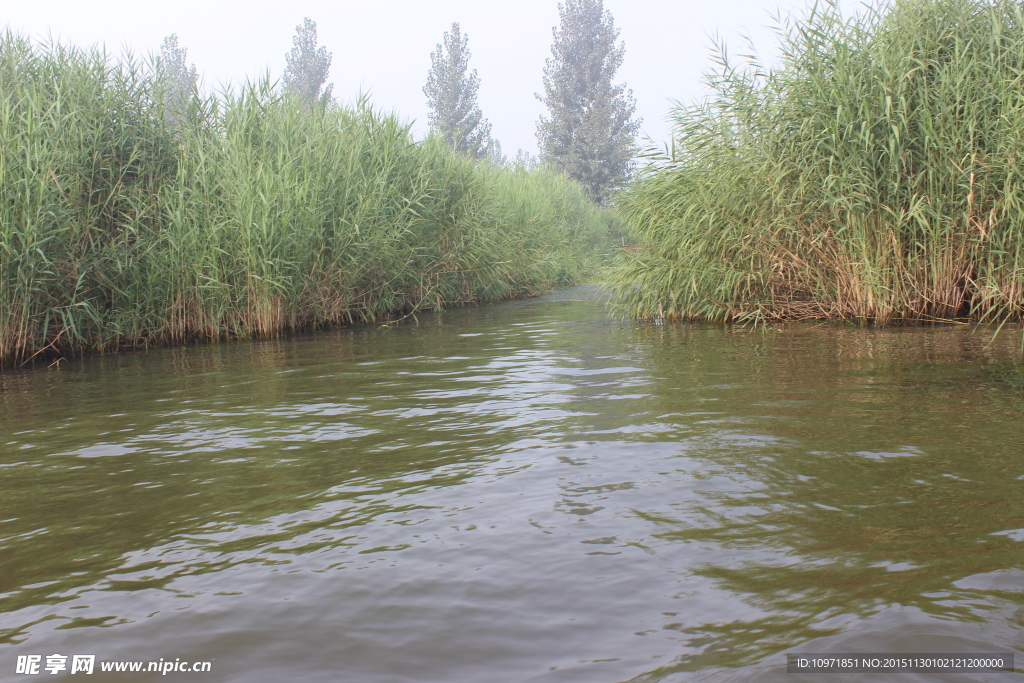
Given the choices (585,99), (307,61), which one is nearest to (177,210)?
(585,99)

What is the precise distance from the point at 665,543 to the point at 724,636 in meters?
0.58

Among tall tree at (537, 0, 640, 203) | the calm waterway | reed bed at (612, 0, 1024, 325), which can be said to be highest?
tall tree at (537, 0, 640, 203)

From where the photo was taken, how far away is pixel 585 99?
132 ft

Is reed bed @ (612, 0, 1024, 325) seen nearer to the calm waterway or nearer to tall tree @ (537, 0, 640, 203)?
the calm waterway

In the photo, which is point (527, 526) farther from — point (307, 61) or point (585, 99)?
point (307, 61)

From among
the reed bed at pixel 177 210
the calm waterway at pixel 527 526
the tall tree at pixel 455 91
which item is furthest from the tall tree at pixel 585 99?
the calm waterway at pixel 527 526

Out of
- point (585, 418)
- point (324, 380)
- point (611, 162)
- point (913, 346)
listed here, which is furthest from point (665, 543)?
point (611, 162)

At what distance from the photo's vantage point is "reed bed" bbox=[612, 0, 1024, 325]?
6.98 metres

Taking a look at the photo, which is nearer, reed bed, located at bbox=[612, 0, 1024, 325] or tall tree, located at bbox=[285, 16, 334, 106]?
reed bed, located at bbox=[612, 0, 1024, 325]

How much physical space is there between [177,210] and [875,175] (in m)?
6.91

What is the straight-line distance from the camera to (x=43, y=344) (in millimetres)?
7660

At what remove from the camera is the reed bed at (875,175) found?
698 cm

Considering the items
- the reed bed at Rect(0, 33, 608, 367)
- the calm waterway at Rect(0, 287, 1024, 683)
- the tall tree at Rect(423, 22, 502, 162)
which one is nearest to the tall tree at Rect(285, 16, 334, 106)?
the tall tree at Rect(423, 22, 502, 162)

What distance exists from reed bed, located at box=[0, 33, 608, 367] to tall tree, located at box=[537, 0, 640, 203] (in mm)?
29080
